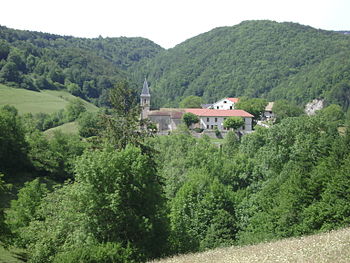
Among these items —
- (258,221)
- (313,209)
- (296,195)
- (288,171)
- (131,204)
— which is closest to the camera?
(131,204)

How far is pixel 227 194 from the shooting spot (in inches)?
1531

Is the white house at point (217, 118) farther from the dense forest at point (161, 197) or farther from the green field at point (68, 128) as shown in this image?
the dense forest at point (161, 197)

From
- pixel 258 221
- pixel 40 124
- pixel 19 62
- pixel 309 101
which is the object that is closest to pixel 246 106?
pixel 40 124

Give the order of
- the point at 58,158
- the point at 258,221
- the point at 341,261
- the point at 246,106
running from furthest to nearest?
the point at 246,106 → the point at 58,158 → the point at 258,221 → the point at 341,261

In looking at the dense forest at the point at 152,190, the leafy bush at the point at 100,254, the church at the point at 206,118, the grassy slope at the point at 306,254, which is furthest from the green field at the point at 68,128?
the grassy slope at the point at 306,254

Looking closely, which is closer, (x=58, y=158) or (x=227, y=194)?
(x=227, y=194)

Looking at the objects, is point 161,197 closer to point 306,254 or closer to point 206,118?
point 306,254

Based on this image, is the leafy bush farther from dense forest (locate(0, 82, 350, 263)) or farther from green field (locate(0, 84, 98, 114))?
green field (locate(0, 84, 98, 114))

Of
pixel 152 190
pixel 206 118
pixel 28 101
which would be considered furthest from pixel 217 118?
pixel 152 190

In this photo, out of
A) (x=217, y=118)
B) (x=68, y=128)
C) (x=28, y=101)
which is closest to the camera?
(x=217, y=118)

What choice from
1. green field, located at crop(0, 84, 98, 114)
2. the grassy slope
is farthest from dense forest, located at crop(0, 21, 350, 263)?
green field, located at crop(0, 84, 98, 114)

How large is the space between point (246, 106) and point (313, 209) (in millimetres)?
79150

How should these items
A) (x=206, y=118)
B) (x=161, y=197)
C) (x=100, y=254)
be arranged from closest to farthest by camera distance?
(x=100, y=254), (x=161, y=197), (x=206, y=118)

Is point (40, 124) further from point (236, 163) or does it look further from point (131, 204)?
point (131, 204)
